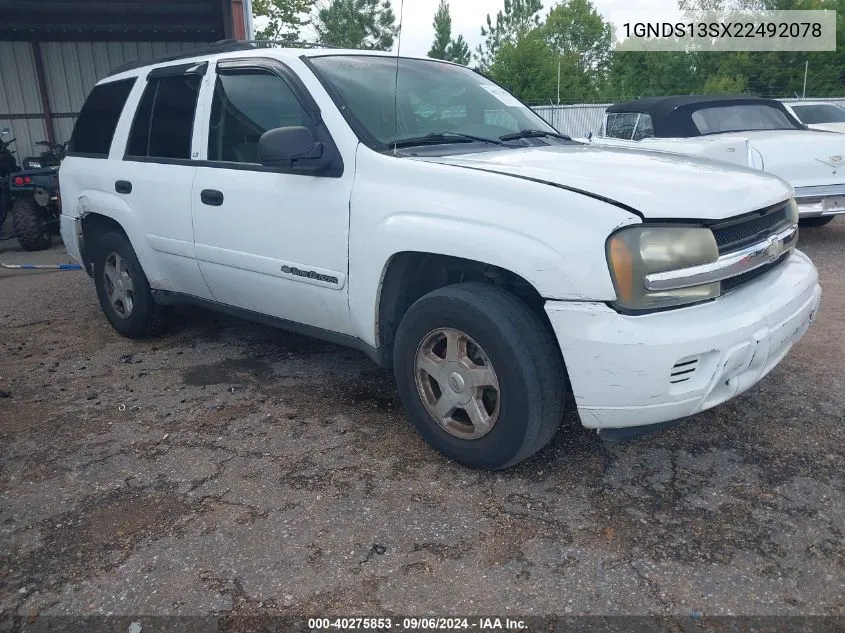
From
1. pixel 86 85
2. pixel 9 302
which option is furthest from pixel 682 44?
pixel 9 302

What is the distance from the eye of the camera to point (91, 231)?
492 cm

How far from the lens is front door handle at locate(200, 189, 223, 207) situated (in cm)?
377

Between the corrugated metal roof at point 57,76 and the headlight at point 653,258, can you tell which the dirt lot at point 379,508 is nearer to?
the headlight at point 653,258

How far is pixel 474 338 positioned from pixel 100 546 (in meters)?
1.54

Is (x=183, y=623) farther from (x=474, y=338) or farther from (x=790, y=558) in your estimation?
(x=790, y=558)

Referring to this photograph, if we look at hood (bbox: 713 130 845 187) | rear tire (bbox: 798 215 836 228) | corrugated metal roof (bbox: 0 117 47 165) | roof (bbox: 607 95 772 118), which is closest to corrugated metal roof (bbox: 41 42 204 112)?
corrugated metal roof (bbox: 0 117 47 165)

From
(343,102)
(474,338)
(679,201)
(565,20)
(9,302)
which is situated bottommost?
(9,302)

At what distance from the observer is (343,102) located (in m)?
3.36

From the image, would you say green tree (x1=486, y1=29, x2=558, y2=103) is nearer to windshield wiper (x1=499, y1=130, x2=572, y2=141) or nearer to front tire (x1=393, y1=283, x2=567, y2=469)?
windshield wiper (x1=499, y1=130, x2=572, y2=141)

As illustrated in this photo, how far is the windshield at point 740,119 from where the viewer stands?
25.0ft

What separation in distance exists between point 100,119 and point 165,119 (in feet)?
3.05

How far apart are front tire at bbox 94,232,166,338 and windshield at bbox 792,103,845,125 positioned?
10.2 metres

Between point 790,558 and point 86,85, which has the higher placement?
point 86,85

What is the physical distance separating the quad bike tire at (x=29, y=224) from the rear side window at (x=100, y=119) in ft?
15.8
